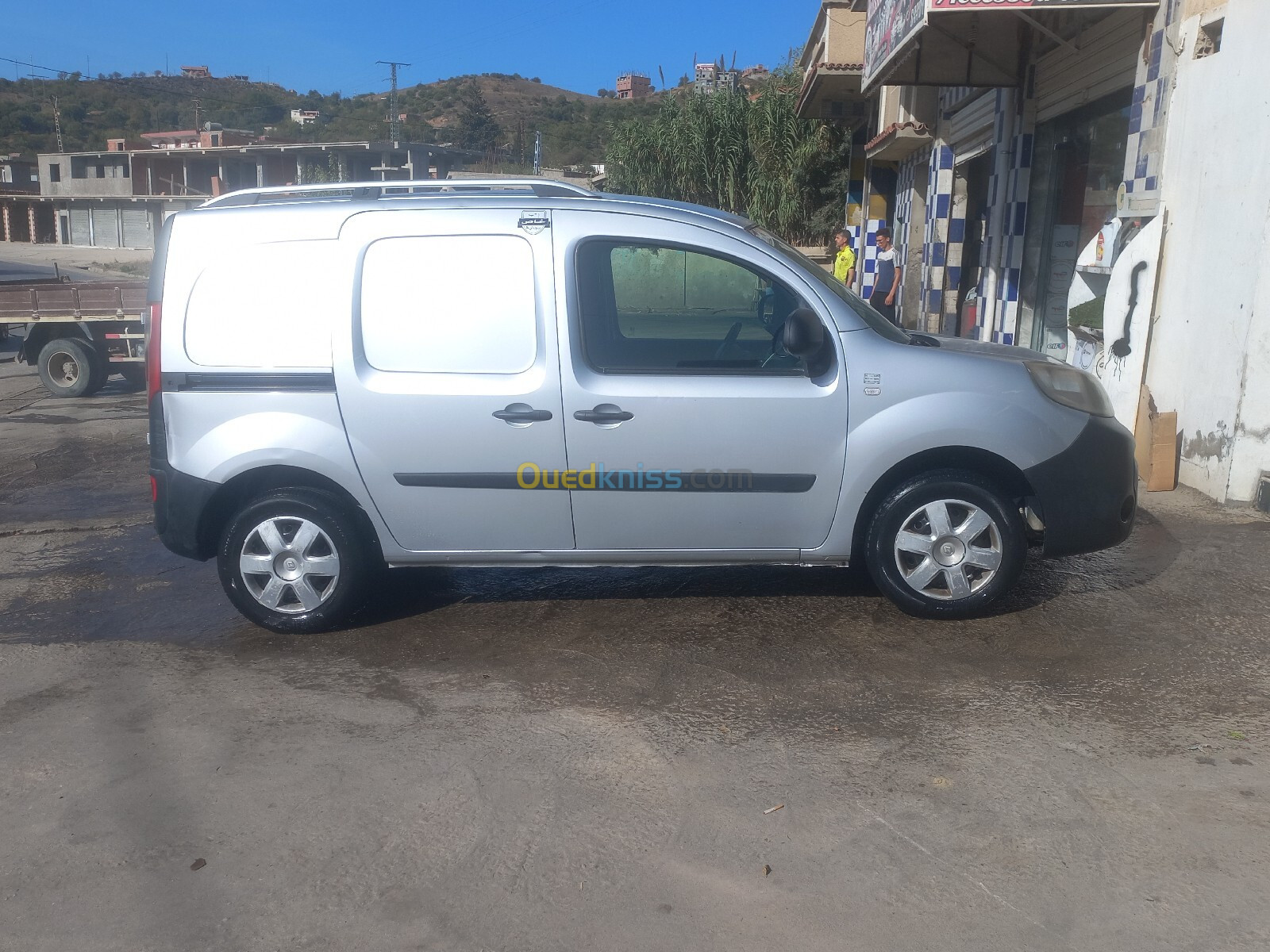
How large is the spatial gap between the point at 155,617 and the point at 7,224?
89.2 meters

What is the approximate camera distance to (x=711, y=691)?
14.0 feet

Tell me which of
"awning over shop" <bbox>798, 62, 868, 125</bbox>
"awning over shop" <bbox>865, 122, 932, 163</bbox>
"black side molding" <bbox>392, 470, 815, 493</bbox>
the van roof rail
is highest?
"awning over shop" <bbox>798, 62, 868, 125</bbox>

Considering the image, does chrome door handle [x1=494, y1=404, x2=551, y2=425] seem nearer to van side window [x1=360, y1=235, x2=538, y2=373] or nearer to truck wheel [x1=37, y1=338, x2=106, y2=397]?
van side window [x1=360, y1=235, x2=538, y2=373]

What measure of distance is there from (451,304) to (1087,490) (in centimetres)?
285

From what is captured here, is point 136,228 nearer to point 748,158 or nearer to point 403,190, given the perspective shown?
point 748,158

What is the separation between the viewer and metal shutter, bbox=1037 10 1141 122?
8297 mm

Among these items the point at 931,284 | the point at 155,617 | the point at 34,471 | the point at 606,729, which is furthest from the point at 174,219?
the point at 931,284

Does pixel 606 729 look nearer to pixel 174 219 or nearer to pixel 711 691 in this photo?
pixel 711 691

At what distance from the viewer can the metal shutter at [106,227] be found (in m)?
75.3

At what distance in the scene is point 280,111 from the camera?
4331 inches

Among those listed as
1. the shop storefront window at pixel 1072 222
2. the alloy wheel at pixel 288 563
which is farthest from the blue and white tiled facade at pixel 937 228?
the alloy wheel at pixel 288 563

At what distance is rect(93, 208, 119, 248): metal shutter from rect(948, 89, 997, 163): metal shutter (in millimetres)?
73200

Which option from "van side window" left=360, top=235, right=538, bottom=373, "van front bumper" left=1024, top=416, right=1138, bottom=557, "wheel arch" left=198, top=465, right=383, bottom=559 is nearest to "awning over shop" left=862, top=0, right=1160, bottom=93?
"van front bumper" left=1024, top=416, right=1138, bottom=557

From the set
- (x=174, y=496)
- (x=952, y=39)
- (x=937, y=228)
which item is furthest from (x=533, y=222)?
(x=937, y=228)
